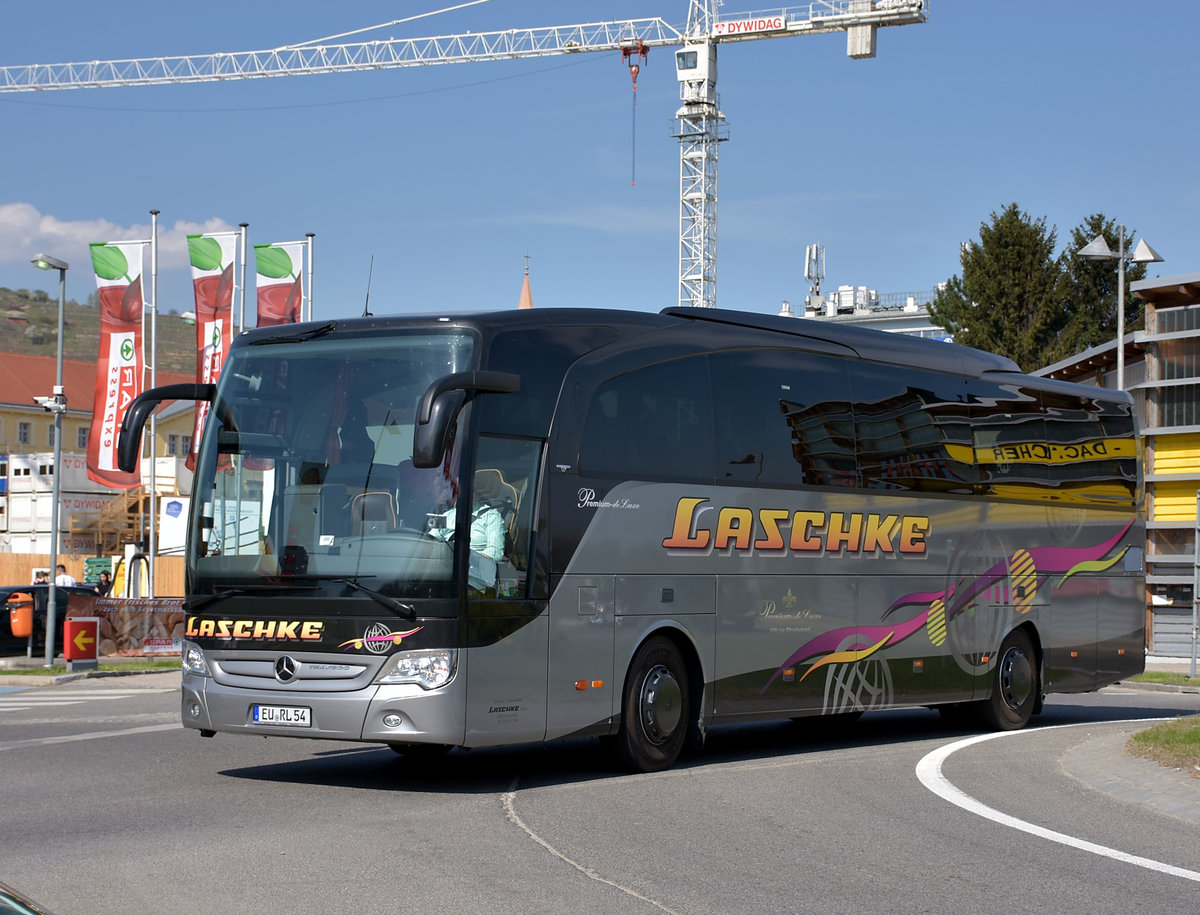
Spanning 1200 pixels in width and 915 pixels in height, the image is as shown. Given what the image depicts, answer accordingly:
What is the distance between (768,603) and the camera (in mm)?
14008

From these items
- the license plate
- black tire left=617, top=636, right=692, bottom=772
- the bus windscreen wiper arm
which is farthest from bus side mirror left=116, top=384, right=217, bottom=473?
black tire left=617, top=636, right=692, bottom=772

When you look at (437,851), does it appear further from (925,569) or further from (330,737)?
(925,569)

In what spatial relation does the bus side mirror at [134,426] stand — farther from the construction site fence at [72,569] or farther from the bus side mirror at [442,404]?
the construction site fence at [72,569]

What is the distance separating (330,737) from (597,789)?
200 cm

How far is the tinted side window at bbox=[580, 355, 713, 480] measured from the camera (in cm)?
1227

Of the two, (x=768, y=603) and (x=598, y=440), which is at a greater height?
(x=598, y=440)

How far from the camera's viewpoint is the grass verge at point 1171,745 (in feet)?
41.3

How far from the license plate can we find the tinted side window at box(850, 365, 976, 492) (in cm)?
654

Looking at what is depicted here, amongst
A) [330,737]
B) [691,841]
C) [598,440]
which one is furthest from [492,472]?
[691,841]

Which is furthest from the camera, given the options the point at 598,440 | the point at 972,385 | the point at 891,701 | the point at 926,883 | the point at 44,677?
the point at 44,677

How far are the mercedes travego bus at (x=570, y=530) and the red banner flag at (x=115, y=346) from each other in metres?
26.5

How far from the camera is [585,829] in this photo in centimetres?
948

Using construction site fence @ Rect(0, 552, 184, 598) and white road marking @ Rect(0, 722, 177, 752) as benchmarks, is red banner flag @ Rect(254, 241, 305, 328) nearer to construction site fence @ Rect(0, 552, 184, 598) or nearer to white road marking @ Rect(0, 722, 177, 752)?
construction site fence @ Rect(0, 552, 184, 598)

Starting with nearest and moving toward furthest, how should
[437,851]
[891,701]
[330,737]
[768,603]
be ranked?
[437,851] → [330,737] → [768,603] → [891,701]
